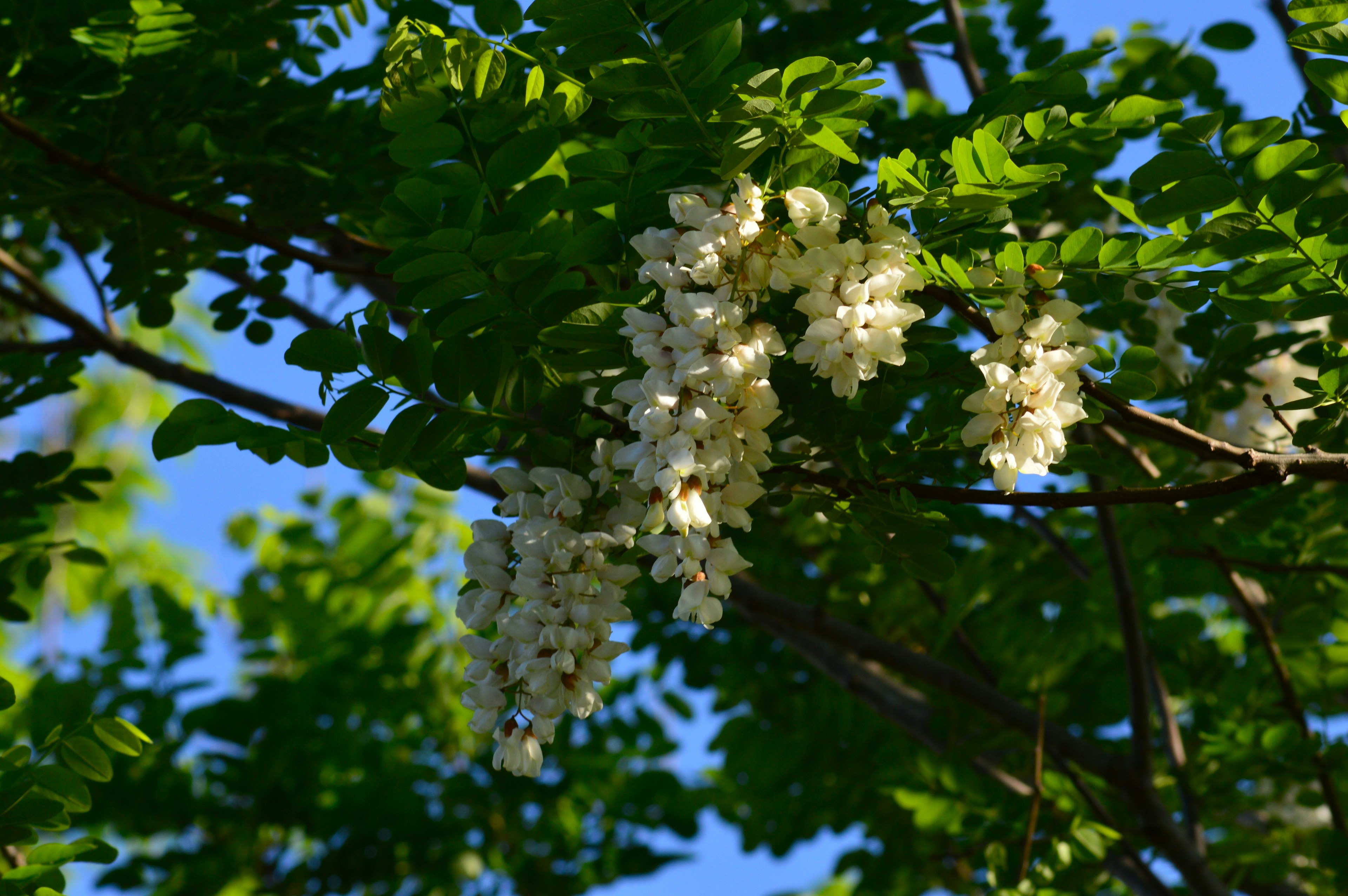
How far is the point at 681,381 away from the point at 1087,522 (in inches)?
65.1

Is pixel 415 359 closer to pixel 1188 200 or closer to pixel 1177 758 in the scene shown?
pixel 1188 200

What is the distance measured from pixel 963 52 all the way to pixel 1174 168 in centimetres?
129

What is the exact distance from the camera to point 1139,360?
1246mm

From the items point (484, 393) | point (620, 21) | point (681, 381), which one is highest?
point (620, 21)

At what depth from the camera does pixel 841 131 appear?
1.06 m

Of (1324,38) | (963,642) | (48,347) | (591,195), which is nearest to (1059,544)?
(963,642)

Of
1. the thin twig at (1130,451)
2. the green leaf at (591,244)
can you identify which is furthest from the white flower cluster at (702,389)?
the thin twig at (1130,451)

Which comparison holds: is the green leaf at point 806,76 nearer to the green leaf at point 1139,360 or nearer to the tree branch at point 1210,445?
the tree branch at point 1210,445

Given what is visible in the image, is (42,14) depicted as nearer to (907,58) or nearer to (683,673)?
(907,58)

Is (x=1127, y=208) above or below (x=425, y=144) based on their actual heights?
below

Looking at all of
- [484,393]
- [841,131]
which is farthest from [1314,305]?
[484,393]

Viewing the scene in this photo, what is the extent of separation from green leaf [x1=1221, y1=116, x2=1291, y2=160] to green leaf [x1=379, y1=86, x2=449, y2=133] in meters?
0.79

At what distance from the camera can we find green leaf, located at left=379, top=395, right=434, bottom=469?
1.17 metres

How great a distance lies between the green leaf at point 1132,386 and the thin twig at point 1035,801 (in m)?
0.93
